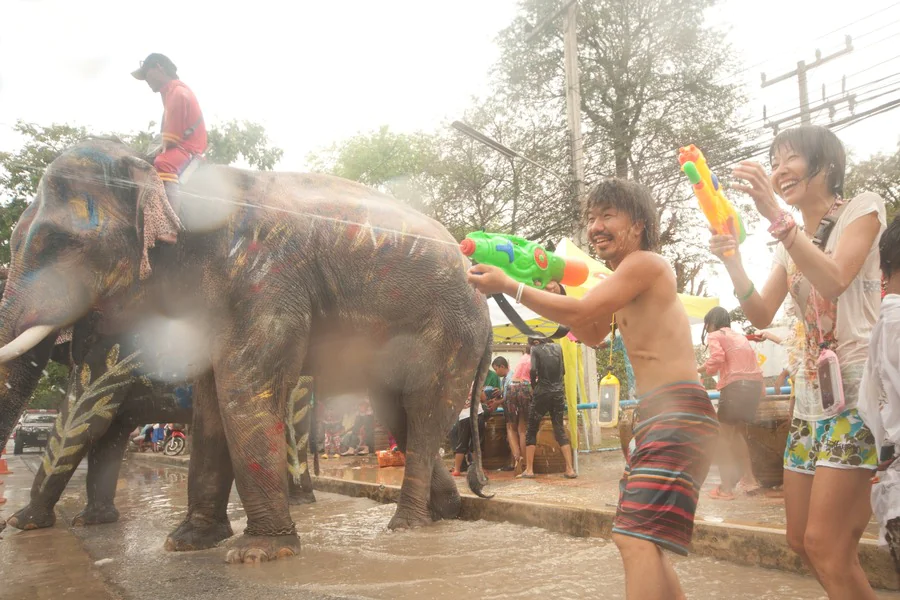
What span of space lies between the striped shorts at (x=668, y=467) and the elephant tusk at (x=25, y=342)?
3586 mm

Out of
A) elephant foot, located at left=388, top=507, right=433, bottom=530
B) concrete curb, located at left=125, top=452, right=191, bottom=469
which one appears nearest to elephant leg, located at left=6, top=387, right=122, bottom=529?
elephant foot, located at left=388, top=507, right=433, bottom=530

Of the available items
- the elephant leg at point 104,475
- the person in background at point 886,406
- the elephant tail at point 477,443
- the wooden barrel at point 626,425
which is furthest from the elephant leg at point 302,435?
the person in background at point 886,406

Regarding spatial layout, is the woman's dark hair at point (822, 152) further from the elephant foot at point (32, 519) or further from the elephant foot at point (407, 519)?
the elephant foot at point (32, 519)

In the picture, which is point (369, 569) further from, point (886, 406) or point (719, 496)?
point (719, 496)

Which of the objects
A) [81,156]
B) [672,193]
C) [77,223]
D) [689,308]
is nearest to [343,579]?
[77,223]

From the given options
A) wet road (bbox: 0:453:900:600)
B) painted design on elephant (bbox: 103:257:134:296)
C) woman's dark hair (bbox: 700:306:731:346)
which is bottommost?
wet road (bbox: 0:453:900:600)

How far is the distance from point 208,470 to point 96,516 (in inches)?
71.1

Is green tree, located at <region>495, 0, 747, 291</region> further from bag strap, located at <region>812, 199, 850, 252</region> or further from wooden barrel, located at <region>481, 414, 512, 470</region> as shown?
bag strap, located at <region>812, 199, 850, 252</region>

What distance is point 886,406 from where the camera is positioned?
209 centimetres

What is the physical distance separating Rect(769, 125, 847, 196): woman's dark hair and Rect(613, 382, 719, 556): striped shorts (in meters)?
0.86

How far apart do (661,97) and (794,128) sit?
18.1 m

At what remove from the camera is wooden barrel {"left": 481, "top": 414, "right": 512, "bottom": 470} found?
33.5 ft

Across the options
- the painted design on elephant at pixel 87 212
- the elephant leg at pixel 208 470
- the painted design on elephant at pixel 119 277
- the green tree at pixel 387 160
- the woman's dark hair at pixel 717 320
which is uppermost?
the green tree at pixel 387 160

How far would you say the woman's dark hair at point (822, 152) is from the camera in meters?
2.49
